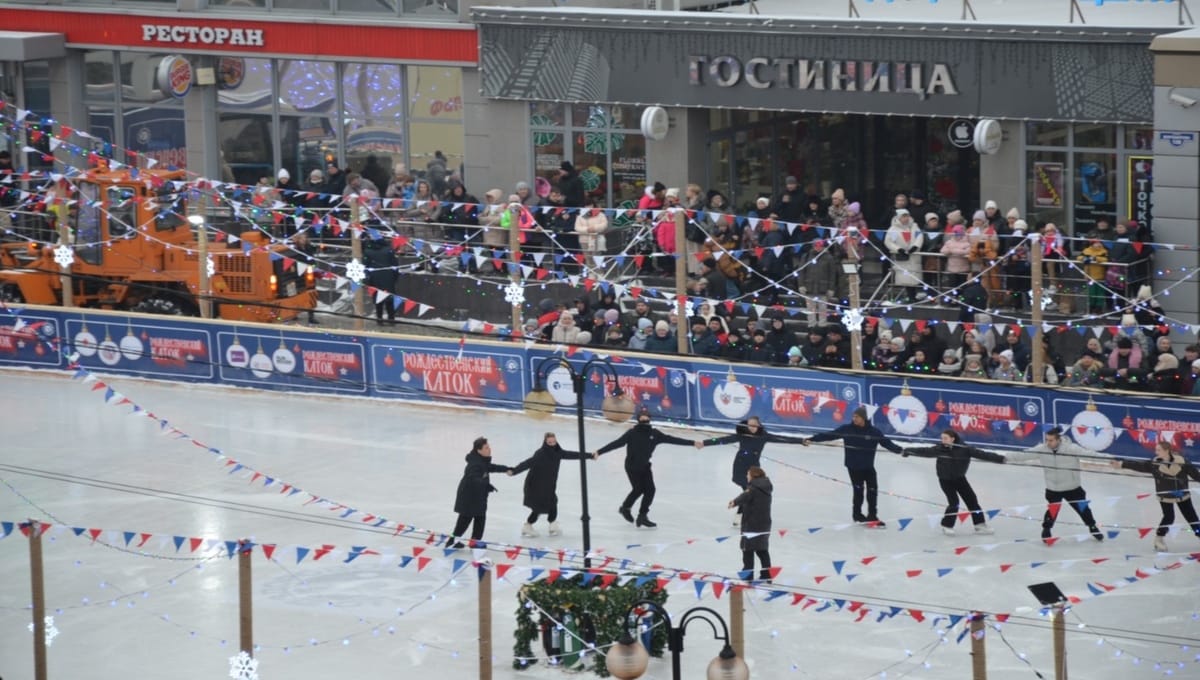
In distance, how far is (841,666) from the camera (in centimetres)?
2098

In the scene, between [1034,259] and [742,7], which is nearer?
[1034,259]

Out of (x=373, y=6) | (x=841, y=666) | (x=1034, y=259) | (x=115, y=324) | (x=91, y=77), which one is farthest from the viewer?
(x=91, y=77)

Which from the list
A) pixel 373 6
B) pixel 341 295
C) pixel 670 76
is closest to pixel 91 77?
pixel 373 6

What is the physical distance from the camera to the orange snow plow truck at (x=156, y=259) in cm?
3231

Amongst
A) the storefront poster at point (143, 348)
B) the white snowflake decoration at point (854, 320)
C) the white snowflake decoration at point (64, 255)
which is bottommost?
the storefront poster at point (143, 348)

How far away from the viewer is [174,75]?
129 ft

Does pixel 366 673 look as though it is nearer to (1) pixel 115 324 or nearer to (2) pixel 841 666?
(2) pixel 841 666

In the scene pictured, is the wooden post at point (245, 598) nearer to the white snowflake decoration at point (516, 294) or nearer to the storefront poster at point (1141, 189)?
the white snowflake decoration at point (516, 294)

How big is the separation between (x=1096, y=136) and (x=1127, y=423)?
6732mm

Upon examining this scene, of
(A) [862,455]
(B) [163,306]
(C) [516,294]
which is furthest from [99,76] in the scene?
(A) [862,455]

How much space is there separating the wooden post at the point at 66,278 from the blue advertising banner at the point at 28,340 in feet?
2.02

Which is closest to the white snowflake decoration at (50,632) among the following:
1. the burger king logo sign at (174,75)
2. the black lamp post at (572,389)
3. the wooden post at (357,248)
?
the black lamp post at (572,389)

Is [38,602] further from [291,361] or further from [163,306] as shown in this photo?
[163,306]

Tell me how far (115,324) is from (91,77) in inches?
430
